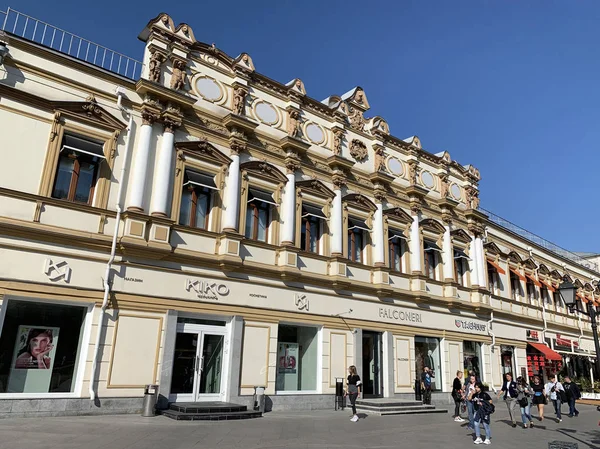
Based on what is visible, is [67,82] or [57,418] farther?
[67,82]

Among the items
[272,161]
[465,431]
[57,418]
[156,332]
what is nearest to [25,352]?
[57,418]

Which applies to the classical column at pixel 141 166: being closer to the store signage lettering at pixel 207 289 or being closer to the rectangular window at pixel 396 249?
the store signage lettering at pixel 207 289

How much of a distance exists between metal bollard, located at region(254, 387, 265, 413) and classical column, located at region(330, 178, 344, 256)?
6177 mm

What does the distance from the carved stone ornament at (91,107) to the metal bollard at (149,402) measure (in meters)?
8.34

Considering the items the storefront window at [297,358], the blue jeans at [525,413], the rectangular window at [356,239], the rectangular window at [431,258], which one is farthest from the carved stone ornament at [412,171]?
the blue jeans at [525,413]

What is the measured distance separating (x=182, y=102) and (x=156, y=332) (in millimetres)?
7655

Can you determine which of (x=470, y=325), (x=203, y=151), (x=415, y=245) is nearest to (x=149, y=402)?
(x=203, y=151)

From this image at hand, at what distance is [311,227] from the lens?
1917 centimetres

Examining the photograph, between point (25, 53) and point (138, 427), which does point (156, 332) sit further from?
point (25, 53)

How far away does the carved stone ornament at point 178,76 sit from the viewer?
1602 cm

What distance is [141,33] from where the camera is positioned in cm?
1622

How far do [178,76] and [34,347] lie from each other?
31.8 feet

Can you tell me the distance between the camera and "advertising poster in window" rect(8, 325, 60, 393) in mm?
11945

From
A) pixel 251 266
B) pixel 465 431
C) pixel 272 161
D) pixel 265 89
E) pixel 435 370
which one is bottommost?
pixel 465 431
